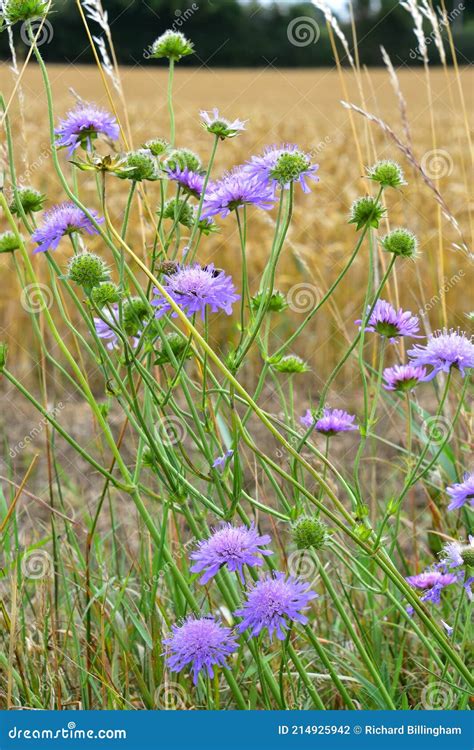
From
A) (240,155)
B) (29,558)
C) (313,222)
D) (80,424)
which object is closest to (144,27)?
(240,155)

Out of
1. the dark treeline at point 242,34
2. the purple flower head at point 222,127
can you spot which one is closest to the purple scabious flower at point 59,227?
the purple flower head at point 222,127

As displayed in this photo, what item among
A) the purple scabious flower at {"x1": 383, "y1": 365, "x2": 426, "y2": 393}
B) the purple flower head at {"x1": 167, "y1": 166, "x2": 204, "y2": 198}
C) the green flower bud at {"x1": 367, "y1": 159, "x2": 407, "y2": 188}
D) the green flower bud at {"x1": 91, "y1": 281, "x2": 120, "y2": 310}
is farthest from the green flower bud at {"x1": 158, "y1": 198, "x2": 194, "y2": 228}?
the purple scabious flower at {"x1": 383, "y1": 365, "x2": 426, "y2": 393}

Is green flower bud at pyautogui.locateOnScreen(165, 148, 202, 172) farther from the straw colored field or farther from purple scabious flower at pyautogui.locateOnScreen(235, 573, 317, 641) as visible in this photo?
purple scabious flower at pyautogui.locateOnScreen(235, 573, 317, 641)

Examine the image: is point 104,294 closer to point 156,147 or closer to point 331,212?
point 156,147

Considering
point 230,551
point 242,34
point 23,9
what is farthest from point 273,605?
point 242,34

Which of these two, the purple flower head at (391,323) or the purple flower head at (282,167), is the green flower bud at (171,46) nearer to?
the purple flower head at (282,167)
